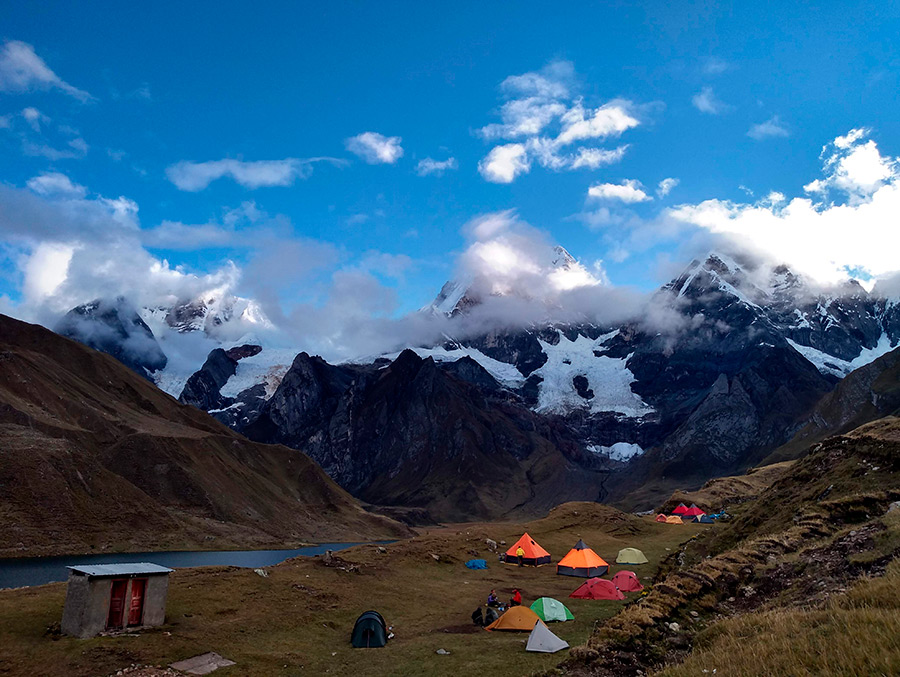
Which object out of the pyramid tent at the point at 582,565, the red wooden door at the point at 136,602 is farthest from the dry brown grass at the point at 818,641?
the pyramid tent at the point at 582,565

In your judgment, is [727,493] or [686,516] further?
[727,493]

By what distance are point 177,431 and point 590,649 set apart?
196m

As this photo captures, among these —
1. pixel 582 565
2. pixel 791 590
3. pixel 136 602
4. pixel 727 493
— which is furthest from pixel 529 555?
pixel 727 493

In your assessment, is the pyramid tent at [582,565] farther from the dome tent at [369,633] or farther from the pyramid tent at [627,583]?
the dome tent at [369,633]

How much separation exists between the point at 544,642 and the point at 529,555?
113 feet

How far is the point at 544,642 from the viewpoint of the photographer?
2980 cm

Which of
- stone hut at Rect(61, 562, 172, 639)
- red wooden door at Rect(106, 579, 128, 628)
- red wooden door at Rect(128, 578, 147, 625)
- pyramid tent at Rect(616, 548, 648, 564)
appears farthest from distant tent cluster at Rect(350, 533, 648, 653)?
red wooden door at Rect(106, 579, 128, 628)

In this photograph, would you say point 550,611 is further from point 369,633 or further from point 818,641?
point 818,641

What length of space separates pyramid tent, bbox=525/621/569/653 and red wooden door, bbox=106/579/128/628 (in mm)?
20222

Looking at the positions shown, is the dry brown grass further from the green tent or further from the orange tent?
the orange tent

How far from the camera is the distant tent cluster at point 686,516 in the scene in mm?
96806

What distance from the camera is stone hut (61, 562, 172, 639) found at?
27.7 meters

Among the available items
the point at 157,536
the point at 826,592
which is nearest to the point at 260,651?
the point at 826,592

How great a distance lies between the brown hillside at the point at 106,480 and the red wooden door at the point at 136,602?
323ft
